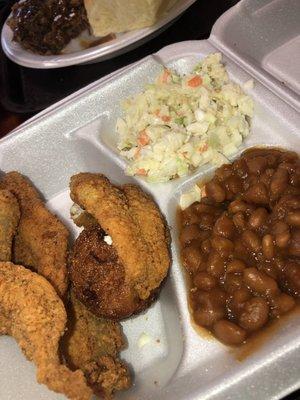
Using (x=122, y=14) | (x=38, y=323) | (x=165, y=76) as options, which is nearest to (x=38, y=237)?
(x=38, y=323)

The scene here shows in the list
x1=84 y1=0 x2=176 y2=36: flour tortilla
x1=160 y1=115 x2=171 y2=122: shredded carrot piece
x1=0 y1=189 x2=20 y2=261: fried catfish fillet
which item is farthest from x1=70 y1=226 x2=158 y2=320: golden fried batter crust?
x1=84 y1=0 x2=176 y2=36: flour tortilla

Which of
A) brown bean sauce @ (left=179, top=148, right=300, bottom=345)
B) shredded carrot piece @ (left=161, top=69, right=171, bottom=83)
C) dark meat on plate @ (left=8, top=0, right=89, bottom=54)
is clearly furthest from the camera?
dark meat on plate @ (left=8, top=0, right=89, bottom=54)

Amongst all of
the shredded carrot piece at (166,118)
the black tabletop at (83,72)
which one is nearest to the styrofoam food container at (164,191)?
the shredded carrot piece at (166,118)

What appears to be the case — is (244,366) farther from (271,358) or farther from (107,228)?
(107,228)

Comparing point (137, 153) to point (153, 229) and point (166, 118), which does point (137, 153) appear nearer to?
point (166, 118)

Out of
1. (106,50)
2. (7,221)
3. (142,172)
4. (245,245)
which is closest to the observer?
(245,245)

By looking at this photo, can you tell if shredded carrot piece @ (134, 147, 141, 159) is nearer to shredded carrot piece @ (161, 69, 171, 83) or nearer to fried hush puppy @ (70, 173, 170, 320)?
fried hush puppy @ (70, 173, 170, 320)
